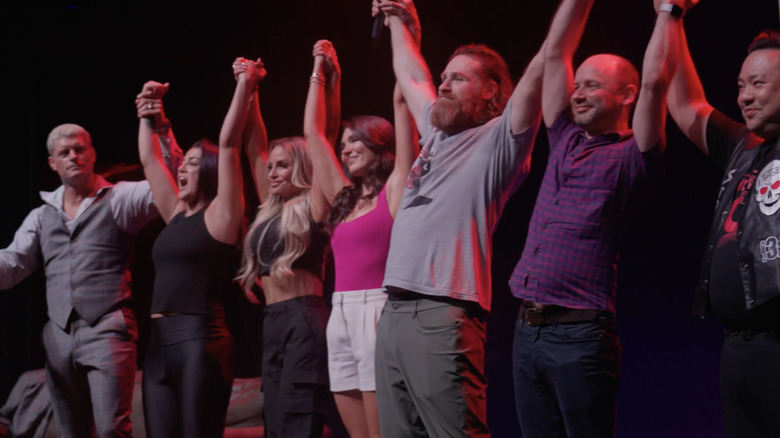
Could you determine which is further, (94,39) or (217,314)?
(94,39)

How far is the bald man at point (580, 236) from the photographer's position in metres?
2.23

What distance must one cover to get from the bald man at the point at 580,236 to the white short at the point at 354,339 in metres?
0.65

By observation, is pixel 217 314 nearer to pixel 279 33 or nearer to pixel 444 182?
pixel 444 182

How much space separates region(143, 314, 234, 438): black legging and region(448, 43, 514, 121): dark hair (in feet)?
4.67

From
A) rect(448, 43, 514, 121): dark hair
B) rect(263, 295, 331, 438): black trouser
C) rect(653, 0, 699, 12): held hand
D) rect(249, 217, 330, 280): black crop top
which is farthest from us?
rect(249, 217, 330, 280): black crop top

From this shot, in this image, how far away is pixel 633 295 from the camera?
150 inches

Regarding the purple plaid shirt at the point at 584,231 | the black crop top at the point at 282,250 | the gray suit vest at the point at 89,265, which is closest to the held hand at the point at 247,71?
the black crop top at the point at 282,250

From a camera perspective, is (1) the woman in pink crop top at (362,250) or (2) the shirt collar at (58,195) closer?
(1) the woman in pink crop top at (362,250)

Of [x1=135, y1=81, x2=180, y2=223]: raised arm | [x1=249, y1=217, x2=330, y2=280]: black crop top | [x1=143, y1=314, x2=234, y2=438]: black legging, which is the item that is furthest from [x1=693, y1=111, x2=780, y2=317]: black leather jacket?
[x1=135, y1=81, x2=180, y2=223]: raised arm

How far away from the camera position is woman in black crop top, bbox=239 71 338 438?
3.11 m

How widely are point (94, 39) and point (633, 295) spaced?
11.7 ft

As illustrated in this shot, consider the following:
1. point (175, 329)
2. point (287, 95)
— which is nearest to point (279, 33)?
point (287, 95)

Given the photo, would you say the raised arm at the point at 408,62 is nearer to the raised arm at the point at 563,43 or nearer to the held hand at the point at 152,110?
the raised arm at the point at 563,43

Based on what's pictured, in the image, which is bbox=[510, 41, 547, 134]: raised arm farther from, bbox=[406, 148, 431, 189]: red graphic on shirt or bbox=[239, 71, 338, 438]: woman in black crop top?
bbox=[239, 71, 338, 438]: woman in black crop top
